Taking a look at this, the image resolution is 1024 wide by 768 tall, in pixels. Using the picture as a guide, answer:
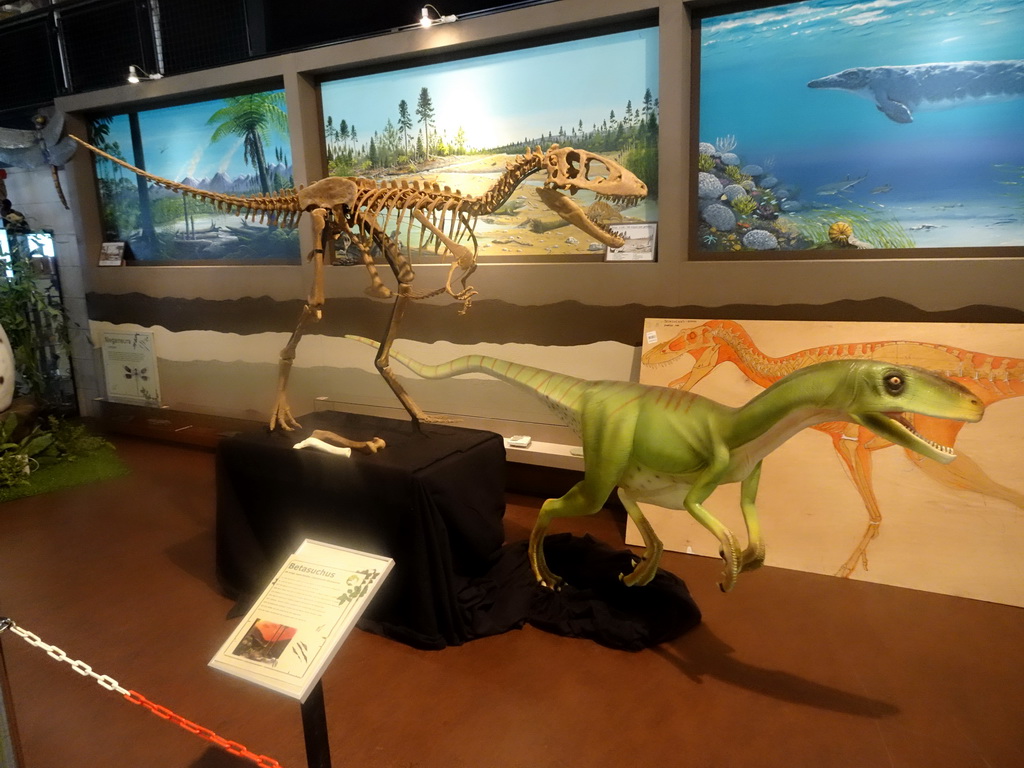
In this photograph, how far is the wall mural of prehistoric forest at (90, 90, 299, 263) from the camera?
4953mm

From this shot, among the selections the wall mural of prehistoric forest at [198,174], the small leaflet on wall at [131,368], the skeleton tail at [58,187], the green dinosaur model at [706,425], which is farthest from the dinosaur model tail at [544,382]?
the skeleton tail at [58,187]

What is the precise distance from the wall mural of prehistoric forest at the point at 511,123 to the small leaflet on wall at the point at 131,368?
94.5 inches

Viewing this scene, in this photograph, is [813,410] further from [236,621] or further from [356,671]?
[236,621]

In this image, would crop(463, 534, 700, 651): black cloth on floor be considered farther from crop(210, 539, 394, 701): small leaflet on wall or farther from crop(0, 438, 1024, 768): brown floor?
crop(210, 539, 394, 701): small leaflet on wall

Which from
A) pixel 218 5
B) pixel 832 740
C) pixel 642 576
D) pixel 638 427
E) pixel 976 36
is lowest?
pixel 832 740

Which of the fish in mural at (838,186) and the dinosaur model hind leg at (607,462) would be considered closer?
the dinosaur model hind leg at (607,462)

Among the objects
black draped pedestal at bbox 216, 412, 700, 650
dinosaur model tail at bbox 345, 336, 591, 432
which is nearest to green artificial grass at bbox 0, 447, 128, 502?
black draped pedestal at bbox 216, 412, 700, 650

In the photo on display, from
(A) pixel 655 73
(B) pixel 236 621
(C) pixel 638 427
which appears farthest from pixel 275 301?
(C) pixel 638 427

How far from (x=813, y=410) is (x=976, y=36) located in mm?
2101

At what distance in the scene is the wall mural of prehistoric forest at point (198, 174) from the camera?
16.3ft

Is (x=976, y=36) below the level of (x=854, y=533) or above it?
above

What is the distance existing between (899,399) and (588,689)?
1.33m

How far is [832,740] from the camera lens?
2.01 meters

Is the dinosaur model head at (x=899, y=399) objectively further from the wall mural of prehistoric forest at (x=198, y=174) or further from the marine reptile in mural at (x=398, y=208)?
the wall mural of prehistoric forest at (x=198, y=174)
